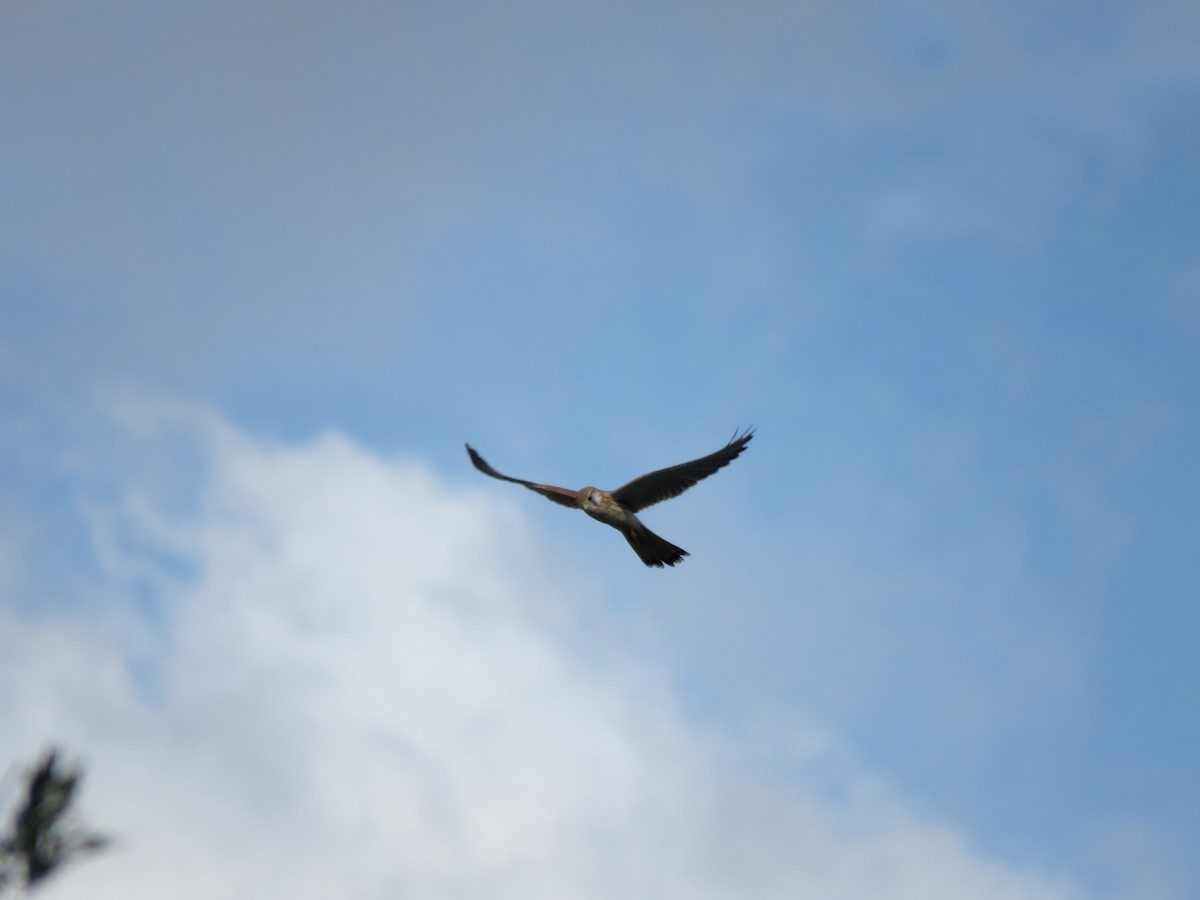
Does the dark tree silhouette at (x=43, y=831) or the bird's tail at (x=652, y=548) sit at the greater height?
the bird's tail at (x=652, y=548)

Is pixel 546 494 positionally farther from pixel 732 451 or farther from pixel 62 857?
pixel 62 857

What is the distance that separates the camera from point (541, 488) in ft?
75.2

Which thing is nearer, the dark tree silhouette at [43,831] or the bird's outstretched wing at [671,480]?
the dark tree silhouette at [43,831]

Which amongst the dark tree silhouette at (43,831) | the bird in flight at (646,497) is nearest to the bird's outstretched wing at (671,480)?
the bird in flight at (646,497)

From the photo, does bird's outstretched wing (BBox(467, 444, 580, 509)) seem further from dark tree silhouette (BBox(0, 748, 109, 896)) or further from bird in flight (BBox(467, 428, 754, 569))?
dark tree silhouette (BBox(0, 748, 109, 896))

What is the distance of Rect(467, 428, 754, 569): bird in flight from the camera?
21734mm

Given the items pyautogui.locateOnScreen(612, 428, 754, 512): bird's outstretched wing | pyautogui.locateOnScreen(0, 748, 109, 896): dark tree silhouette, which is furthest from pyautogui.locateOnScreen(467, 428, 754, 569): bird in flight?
pyautogui.locateOnScreen(0, 748, 109, 896): dark tree silhouette

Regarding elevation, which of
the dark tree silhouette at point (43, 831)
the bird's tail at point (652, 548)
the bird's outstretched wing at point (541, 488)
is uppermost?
the bird's outstretched wing at point (541, 488)

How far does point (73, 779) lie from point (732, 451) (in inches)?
589

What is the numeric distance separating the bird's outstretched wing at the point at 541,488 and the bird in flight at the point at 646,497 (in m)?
0.02

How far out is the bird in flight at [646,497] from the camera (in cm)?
2173

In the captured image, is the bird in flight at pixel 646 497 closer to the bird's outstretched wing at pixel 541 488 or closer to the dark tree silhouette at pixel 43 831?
the bird's outstretched wing at pixel 541 488

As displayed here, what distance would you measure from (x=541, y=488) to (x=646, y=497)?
2.18 meters

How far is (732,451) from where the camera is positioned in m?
21.7
